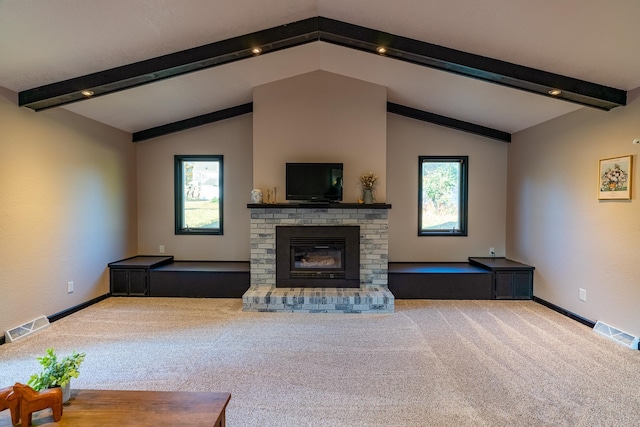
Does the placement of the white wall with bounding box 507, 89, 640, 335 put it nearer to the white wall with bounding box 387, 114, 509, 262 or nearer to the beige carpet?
the white wall with bounding box 387, 114, 509, 262

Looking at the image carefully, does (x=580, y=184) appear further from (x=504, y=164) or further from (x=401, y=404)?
(x=401, y=404)

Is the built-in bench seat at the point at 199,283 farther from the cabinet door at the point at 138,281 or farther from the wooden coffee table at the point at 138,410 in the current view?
the wooden coffee table at the point at 138,410

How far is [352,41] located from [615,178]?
322 centimetres

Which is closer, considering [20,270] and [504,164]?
[20,270]

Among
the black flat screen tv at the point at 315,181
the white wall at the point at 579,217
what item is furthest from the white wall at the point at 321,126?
the white wall at the point at 579,217

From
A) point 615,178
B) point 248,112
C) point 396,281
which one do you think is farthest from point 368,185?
point 615,178

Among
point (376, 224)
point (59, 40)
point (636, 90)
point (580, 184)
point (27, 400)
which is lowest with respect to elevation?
point (27, 400)

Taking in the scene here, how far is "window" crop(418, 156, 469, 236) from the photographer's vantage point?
5.69 metres

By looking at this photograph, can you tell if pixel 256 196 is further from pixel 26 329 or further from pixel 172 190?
pixel 26 329

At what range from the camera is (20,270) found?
3.52 meters

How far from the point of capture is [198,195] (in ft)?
19.1

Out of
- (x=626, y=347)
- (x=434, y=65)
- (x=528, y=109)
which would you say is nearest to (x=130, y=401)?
(x=434, y=65)

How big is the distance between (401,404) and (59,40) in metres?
4.11

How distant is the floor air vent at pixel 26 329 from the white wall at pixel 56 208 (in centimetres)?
6
